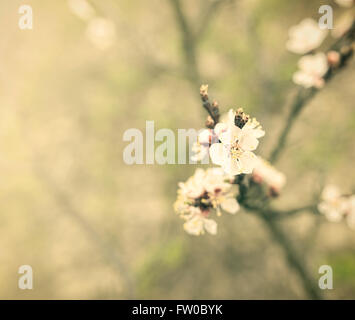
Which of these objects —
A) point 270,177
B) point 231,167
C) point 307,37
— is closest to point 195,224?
point 231,167

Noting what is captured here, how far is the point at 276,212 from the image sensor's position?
143 cm

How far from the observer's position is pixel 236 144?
2.94 ft

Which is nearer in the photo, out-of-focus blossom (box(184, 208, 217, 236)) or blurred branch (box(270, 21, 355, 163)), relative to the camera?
out-of-focus blossom (box(184, 208, 217, 236))

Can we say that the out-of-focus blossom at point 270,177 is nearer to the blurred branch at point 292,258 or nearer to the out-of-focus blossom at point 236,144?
the out-of-focus blossom at point 236,144

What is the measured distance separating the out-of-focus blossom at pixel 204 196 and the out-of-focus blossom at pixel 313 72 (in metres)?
0.65

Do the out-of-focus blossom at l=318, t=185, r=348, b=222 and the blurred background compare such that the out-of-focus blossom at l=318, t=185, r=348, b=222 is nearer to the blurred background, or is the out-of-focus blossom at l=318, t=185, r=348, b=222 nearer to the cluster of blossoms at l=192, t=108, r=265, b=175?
the cluster of blossoms at l=192, t=108, r=265, b=175

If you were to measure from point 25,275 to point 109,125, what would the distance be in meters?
1.92

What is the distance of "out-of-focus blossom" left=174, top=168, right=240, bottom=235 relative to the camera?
980mm

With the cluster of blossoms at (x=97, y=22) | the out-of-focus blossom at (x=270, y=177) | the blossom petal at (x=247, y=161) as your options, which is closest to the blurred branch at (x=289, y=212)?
the out-of-focus blossom at (x=270, y=177)

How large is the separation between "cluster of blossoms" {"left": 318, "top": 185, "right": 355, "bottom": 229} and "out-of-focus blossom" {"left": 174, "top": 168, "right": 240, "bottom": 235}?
612 mm

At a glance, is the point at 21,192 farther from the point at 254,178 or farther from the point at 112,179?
the point at 254,178

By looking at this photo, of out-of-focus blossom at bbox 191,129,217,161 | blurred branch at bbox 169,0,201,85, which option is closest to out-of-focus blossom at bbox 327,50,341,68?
out-of-focus blossom at bbox 191,129,217,161

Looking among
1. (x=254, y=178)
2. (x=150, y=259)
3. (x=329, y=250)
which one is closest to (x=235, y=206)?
(x=254, y=178)

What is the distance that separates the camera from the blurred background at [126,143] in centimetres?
250
